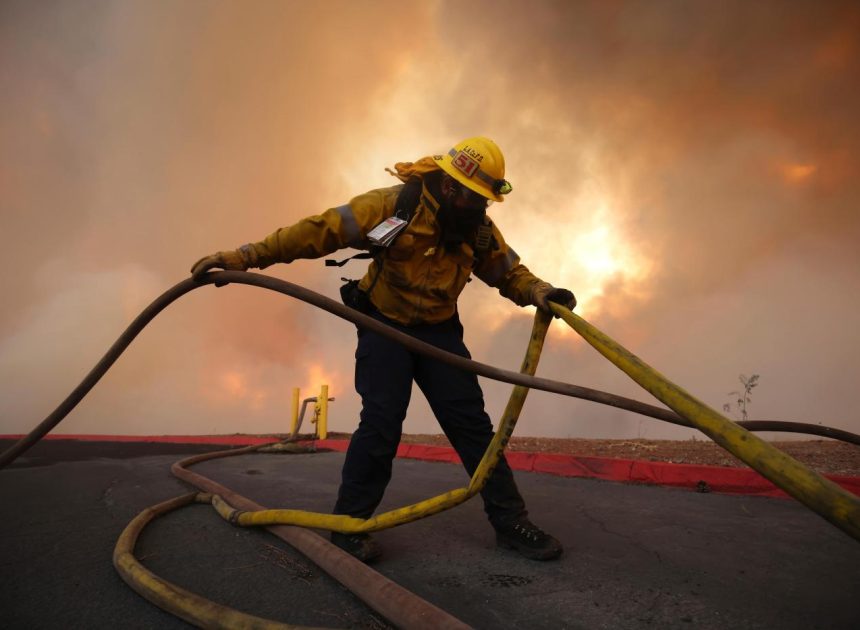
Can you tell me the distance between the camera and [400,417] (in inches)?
93.0

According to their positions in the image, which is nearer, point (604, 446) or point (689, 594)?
point (689, 594)

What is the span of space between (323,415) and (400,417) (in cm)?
584

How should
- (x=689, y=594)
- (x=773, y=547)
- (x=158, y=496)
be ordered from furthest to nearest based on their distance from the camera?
(x=158, y=496), (x=773, y=547), (x=689, y=594)

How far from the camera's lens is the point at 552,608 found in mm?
1638

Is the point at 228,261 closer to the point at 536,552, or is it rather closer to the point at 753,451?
the point at 536,552

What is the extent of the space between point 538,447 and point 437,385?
3635 millimetres

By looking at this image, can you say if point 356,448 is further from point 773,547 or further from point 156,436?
point 156,436

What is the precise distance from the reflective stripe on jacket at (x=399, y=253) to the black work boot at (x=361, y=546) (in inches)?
38.4

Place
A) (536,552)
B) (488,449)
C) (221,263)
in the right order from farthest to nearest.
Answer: (221,263)
(536,552)
(488,449)

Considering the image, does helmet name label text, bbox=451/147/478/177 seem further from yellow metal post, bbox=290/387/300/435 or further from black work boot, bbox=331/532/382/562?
yellow metal post, bbox=290/387/300/435

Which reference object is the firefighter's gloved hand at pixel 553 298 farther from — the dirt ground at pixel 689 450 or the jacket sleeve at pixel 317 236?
the dirt ground at pixel 689 450

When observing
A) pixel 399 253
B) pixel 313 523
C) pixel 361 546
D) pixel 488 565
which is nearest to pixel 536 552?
pixel 488 565

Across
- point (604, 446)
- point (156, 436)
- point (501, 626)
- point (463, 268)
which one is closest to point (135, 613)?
point (501, 626)

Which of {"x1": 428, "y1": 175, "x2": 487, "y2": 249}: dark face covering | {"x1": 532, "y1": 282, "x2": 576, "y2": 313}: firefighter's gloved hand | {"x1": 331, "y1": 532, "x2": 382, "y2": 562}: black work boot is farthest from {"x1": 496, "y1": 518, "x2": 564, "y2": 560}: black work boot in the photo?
{"x1": 428, "y1": 175, "x2": 487, "y2": 249}: dark face covering
